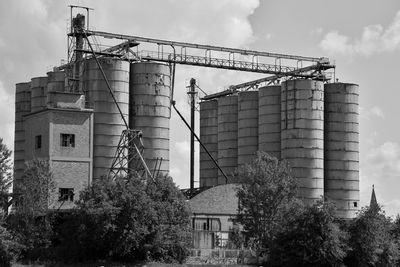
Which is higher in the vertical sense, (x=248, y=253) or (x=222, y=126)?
(x=222, y=126)

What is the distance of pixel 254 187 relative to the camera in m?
73.6

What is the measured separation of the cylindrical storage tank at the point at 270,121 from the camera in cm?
10225

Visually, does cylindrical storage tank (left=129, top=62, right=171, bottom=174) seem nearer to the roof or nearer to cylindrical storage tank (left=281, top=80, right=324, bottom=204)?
the roof

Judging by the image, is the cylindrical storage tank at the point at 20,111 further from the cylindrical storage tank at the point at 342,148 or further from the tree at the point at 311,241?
the tree at the point at 311,241

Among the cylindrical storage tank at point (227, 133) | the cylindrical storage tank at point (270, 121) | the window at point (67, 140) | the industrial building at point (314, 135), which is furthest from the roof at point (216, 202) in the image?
the cylindrical storage tank at point (227, 133)

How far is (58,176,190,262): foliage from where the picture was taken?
6456 centimetres

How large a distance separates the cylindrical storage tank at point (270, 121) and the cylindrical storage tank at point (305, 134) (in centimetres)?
202

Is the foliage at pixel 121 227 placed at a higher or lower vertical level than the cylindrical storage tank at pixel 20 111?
lower

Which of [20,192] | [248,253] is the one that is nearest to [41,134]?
[20,192]

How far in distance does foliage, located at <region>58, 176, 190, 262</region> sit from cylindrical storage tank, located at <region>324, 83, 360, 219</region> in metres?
35.5

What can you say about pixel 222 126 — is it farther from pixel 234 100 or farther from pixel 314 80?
pixel 314 80

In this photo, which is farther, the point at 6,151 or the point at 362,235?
the point at 362,235

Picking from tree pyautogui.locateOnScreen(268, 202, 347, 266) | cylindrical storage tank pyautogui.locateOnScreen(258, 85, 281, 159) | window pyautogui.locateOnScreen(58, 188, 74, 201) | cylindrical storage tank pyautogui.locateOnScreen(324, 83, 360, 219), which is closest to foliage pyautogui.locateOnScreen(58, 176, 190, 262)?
window pyautogui.locateOnScreen(58, 188, 74, 201)

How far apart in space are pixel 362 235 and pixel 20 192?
28.5 meters
